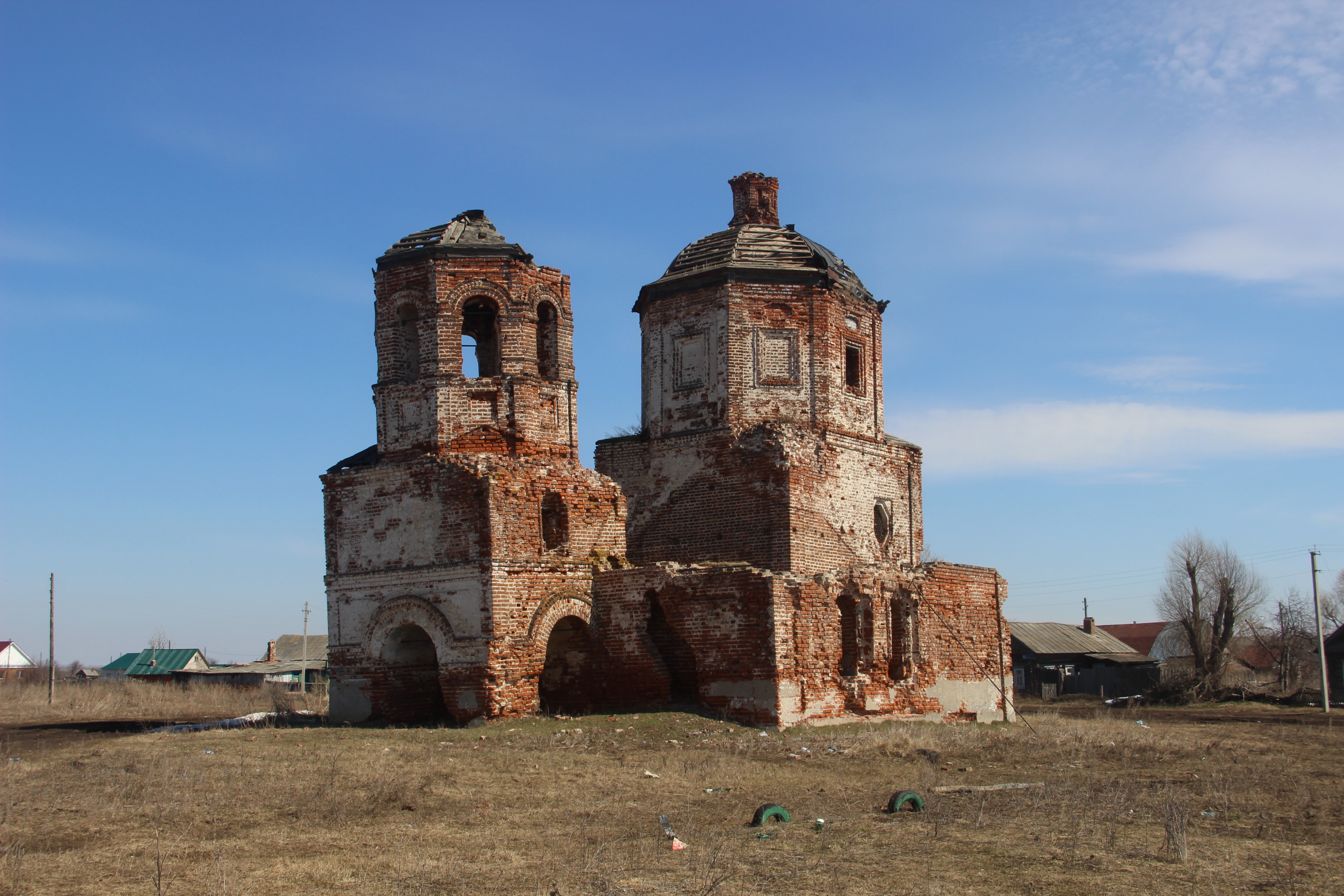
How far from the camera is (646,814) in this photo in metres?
9.80

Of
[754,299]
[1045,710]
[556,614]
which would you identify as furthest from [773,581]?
[1045,710]

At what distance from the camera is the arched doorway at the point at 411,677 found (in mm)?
16953

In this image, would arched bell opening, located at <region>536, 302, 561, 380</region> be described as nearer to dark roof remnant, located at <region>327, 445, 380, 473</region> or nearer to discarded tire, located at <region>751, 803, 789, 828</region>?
dark roof remnant, located at <region>327, 445, 380, 473</region>

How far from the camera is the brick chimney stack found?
22.0 m

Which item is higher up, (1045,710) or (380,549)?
(380,549)

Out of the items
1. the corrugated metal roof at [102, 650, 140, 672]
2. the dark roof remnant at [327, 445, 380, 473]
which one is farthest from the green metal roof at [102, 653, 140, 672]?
the dark roof remnant at [327, 445, 380, 473]

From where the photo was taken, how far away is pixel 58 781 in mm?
11336

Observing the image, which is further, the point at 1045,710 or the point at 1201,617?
the point at 1201,617

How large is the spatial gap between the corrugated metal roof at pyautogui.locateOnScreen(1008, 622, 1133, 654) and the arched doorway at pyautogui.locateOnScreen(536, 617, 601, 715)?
23.9 m

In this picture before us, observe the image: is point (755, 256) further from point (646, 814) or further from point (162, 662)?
point (162, 662)

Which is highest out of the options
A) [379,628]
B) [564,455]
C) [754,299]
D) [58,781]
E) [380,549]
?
[754,299]

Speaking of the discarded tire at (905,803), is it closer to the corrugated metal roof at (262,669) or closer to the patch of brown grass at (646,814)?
the patch of brown grass at (646,814)

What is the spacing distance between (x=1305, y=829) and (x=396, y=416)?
12.9 meters

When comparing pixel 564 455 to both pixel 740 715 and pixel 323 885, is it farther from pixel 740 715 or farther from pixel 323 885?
pixel 323 885
